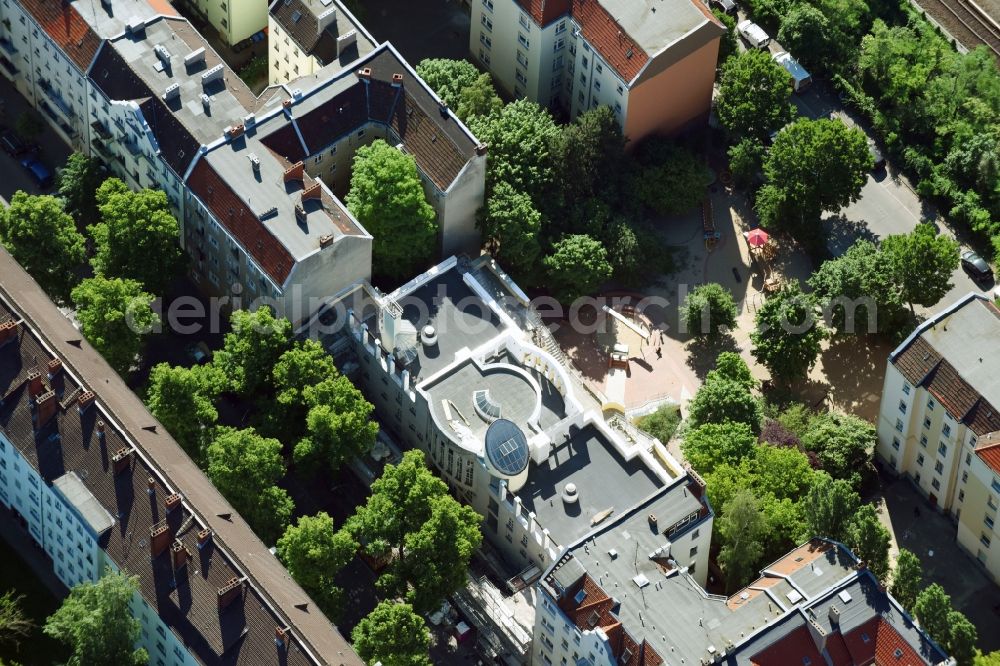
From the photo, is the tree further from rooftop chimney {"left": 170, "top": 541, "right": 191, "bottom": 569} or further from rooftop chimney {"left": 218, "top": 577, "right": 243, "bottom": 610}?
rooftop chimney {"left": 218, "top": 577, "right": 243, "bottom": 610}

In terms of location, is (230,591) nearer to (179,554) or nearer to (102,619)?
(179,554)

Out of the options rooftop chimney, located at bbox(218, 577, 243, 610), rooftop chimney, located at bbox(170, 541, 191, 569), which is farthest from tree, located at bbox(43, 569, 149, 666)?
rooftop chimney, located at bbox(218, 577, 243, 610)

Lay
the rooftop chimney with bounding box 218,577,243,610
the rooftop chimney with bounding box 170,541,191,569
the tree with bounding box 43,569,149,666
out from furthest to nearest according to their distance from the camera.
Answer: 1. the rooftop chimney with bounding box 170,541,191,569
2. the tree with bounding box 43,569,149,666
3. the rooftop chimney with bounding box 218,577,243,610

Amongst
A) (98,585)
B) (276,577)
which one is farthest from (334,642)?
(98,585)

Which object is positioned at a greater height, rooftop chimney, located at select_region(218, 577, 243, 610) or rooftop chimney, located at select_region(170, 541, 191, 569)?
rooftop chimney, located at select_region(170, 541, 191, 569)

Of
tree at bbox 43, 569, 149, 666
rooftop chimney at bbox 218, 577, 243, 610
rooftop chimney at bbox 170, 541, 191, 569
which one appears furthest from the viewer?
rooftop chimney at bbox 170, 541, 191, 569

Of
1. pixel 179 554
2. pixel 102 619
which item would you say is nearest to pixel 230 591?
pixel 179 554

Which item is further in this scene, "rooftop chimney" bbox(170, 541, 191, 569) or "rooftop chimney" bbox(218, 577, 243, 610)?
"rooftop chimney" bbox(170, 541, 191, 569)
